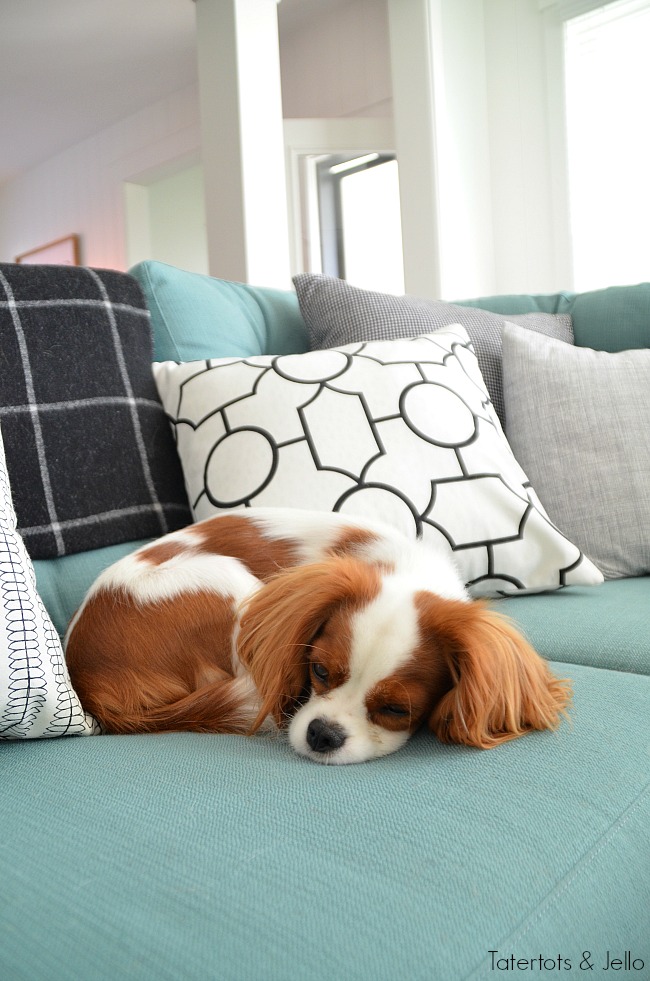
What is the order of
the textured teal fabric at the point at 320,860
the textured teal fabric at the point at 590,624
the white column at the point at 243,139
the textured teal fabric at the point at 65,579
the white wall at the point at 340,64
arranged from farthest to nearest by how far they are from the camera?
the white wall at the point at 340,64 < the white column at the point at 243,139 < the textured teal fabric at the point at 65,579 < the textured teal fabric at the point at 590,624 < the textured teal fabric at the point at 320,860

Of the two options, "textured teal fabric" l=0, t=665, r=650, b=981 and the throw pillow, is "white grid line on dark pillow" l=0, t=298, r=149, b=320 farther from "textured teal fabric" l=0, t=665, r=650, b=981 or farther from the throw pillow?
"textured teal fabric" l=0, t=665, r=650, b=981

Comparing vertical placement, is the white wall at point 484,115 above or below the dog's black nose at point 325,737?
above

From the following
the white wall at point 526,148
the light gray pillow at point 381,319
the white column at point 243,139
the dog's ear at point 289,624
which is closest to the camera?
the dog's ear at point 289,624

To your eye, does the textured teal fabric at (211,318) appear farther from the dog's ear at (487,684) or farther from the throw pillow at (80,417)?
the dog's ear at (487,684)

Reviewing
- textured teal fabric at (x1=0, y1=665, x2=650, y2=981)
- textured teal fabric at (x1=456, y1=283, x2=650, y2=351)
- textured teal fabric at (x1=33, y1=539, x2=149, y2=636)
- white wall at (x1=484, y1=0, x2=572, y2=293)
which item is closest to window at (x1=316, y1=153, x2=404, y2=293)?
white wall at (x1=484, y1=0, x2=572, y2=293)

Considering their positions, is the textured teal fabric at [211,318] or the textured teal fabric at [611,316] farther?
the textured teal fabric at [611,316]

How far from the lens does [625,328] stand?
190 centimetres

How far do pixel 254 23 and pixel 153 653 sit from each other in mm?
3962

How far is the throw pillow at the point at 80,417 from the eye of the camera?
1256mm

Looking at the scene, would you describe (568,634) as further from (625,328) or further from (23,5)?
(23,5)

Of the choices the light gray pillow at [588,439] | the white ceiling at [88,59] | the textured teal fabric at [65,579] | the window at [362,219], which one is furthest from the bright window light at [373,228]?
the textured teal fabric at [65,579]

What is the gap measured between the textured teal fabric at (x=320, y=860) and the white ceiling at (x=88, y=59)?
522 cm

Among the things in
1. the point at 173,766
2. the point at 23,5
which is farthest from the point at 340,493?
the point at 23,5

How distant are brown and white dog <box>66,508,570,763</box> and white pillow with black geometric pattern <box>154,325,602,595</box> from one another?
246mm
